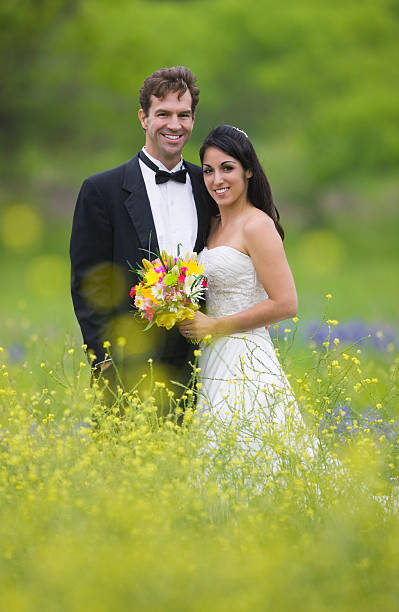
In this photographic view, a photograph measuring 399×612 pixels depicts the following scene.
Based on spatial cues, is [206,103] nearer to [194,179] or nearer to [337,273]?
[337,273]

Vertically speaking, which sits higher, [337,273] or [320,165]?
[320,165]

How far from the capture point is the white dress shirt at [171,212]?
14.2ft

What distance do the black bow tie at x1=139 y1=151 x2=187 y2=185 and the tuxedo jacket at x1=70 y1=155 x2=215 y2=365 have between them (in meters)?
0.07

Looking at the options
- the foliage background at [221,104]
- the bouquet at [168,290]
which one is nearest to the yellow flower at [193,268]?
the bouquet at [168,290]

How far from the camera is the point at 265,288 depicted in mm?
4180

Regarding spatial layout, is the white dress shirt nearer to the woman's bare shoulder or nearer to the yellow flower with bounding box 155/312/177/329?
the woman's bare shoulder

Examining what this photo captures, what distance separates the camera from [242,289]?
4.28 meters

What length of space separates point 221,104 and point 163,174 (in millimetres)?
17224

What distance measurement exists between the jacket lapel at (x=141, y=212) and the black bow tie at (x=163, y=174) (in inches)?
4.0

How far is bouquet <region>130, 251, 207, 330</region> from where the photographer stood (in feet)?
12.6

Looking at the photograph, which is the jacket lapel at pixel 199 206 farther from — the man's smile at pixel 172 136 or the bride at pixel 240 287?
the man's smile at pixel 172 136

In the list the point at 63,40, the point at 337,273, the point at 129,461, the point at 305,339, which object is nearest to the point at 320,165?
the point at 337,273

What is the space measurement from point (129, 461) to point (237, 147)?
71.9 inches

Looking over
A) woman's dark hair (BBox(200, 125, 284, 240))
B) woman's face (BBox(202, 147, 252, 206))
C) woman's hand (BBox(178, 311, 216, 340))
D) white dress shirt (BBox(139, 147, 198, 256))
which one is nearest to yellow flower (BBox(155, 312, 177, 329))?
woman's hand (BBox(178, 311, 216, 340))
